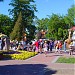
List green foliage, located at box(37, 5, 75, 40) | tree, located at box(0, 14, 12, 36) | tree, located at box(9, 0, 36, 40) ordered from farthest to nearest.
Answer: green foliage, located at box(37, 5, 75, 40) < tree, located at box(0, 14, 12, 36) < tree, located at box(9, 0, 36, 40)

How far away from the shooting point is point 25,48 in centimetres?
3662

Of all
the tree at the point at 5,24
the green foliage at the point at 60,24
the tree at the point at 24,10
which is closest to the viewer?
the tree at the point at 24,10

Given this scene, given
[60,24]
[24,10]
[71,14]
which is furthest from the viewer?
[60,24]

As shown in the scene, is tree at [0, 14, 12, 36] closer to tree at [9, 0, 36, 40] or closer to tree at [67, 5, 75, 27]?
tree at [9, 0, 36, 40]

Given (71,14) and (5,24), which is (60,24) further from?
(5,24)

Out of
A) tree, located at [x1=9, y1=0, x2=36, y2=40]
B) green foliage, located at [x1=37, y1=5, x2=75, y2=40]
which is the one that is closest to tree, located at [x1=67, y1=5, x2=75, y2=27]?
green foliage, located at [x1=37, y1=5, x2=75, y2=40]

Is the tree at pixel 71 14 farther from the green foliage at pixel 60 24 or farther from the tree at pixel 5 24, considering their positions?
the tree at pixel 5 24

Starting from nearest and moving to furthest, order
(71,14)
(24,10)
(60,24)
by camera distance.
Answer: (24,10), (71,14), (60,24)

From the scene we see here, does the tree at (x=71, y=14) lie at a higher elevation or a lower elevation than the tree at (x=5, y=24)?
higher

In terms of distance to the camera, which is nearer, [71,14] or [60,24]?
[71,14]

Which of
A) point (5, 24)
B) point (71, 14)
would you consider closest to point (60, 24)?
point (71, 14)

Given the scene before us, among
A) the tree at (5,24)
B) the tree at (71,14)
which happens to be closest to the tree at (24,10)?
the tree at (5,24)

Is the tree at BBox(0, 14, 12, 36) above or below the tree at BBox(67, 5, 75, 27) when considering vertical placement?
below

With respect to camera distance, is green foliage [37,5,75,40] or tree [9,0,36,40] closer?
tree [9,0,36,40]
